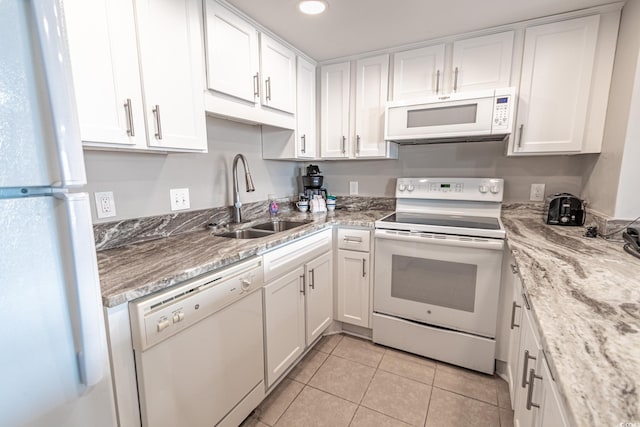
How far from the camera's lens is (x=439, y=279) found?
74.3 inches

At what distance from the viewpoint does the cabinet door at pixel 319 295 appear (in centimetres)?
192

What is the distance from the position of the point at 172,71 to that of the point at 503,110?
188 centimetres

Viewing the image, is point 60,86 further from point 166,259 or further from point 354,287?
point 354,287

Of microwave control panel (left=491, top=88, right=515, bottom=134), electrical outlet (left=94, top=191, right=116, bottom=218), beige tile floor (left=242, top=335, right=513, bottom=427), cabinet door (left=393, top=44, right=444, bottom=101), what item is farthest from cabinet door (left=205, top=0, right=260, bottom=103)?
beige tile floor (left=242, top=335, right=513, bottom=427)

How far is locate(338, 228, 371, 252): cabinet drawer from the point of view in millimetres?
2090

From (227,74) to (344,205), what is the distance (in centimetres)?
156

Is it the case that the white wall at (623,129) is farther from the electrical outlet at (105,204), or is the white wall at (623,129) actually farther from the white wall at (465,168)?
the electrical outlet at (105,204)

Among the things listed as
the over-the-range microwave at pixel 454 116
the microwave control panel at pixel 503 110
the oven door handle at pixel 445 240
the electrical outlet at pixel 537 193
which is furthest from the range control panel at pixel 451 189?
the oven door handle at pixel 445 240

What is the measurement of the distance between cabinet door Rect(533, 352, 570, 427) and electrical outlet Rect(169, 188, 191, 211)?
5.77 ft

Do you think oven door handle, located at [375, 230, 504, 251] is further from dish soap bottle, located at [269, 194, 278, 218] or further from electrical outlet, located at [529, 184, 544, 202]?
dish soap bottle, located at [269, 194, 278, 218]

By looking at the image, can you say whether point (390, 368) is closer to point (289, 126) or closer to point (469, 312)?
point (469, 312)

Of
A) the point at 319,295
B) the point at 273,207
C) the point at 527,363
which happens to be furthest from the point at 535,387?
the point at 273,207

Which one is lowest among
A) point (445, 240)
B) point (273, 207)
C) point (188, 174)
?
point (445, 240)

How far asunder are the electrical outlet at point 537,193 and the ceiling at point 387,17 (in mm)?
1092
